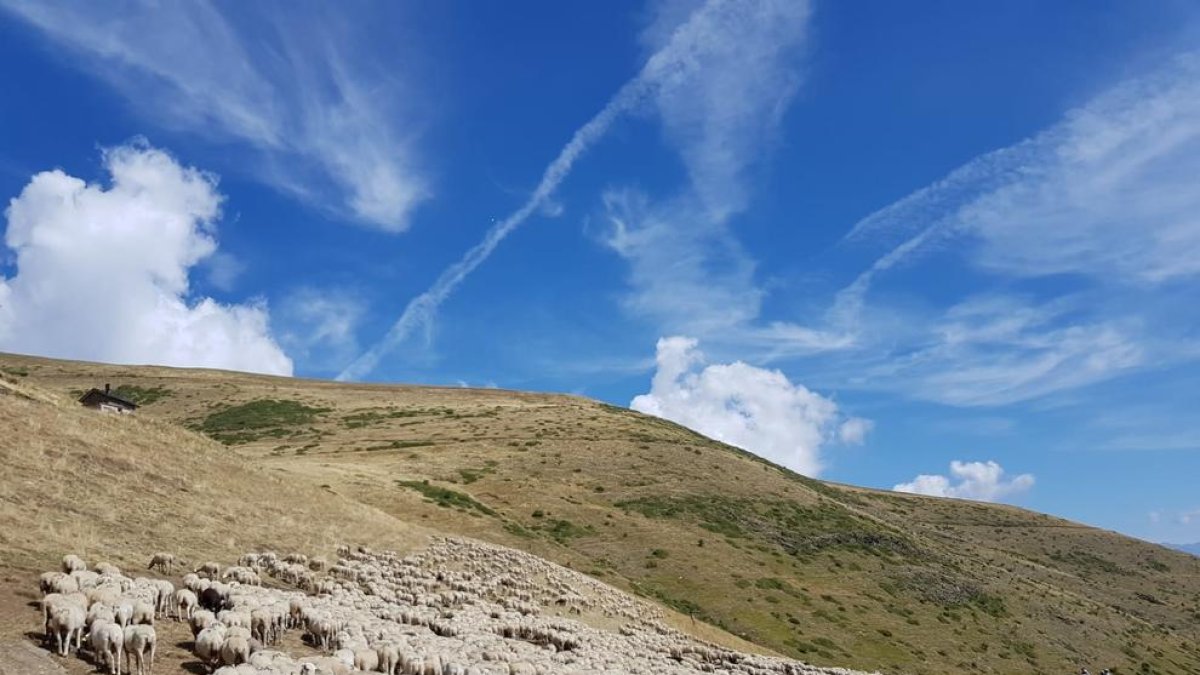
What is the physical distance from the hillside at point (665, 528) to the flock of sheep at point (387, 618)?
3784 millimetres

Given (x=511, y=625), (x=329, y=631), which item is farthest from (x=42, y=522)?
(x=511, y=625)

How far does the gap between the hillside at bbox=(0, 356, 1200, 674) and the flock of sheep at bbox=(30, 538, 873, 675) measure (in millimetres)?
3784

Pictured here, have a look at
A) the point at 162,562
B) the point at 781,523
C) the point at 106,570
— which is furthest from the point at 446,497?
the point at 106,570

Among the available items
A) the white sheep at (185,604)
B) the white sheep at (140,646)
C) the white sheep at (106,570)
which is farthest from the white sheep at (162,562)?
the white sheep at (140,646)

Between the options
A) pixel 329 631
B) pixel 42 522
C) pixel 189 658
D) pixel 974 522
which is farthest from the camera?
pixel 974 522

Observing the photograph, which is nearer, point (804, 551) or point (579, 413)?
point (804, 551)

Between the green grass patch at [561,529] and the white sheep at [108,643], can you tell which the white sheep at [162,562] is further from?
the green grass patch at [561,529]

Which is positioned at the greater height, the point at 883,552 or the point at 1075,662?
the point at 883,552

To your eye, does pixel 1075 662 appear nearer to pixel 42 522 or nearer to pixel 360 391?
pixel 42 522

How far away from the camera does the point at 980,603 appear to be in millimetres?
74500

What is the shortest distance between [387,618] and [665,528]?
46.3 m

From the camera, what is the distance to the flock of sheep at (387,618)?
17672 mm

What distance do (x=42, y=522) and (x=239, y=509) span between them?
1208 cm

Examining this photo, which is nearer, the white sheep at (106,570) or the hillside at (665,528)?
the white sheep at (106,570)
